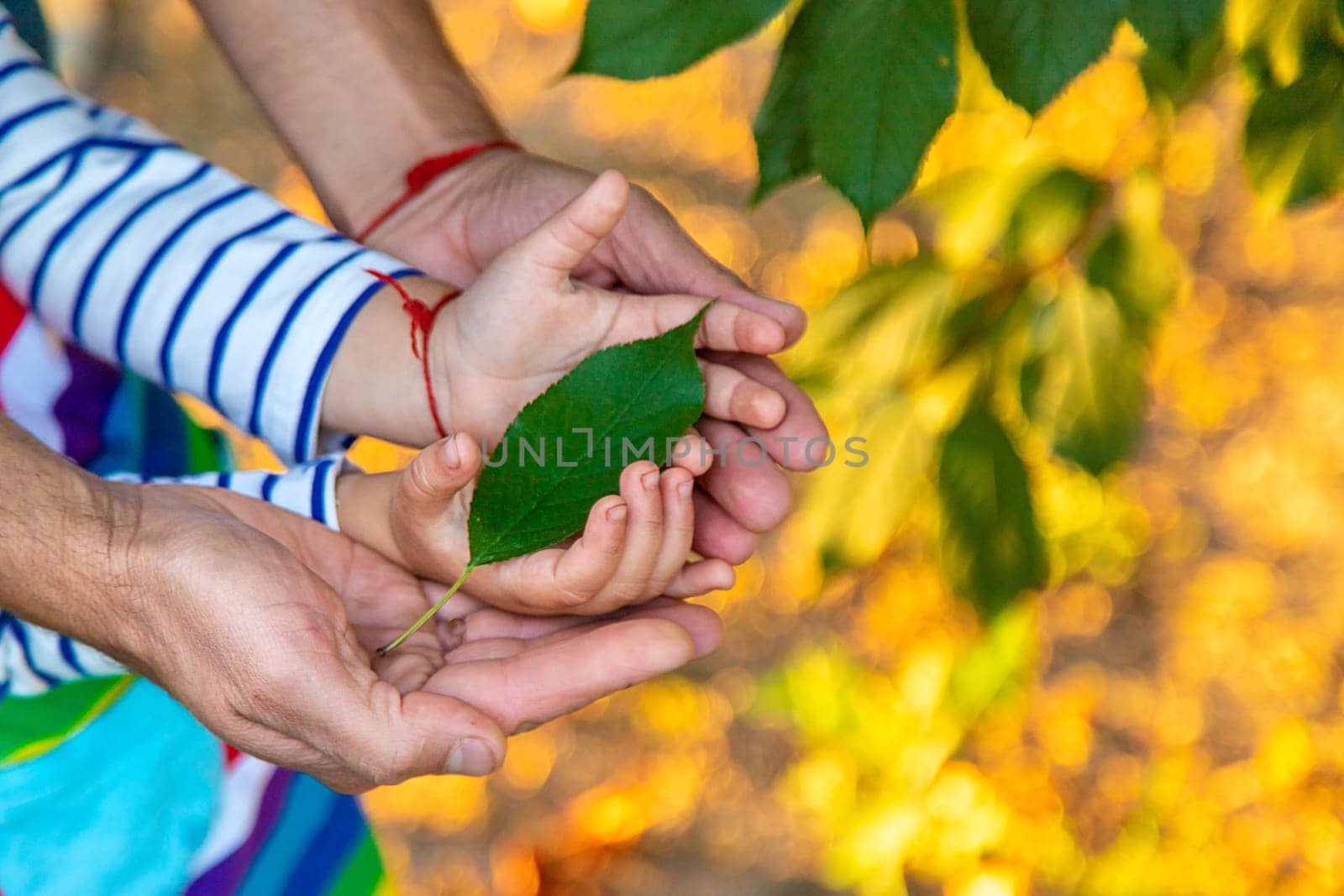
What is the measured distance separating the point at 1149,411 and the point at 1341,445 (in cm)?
19

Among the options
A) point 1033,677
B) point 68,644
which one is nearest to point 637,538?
point 68,644

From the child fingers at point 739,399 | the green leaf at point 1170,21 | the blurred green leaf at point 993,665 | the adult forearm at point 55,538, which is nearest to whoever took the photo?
the green leaf at point 1170,21

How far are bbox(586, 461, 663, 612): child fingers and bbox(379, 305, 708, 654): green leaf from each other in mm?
30

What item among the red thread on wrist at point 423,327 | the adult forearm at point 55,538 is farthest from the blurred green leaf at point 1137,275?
the adult forearm at point 55,538

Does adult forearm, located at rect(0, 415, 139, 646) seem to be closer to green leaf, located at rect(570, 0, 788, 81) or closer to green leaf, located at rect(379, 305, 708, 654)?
green leaf, located at rect(379, 305, 708, 654)

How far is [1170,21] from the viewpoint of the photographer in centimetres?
42

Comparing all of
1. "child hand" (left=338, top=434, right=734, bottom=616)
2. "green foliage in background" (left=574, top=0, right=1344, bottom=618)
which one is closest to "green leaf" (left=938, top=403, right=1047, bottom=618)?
"green foliage in background" (left=574, top=0, right=1344, bottom=618)

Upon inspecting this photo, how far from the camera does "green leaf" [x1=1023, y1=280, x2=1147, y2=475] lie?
2.48 feet

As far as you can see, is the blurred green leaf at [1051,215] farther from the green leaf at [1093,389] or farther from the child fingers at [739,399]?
the child fingers at [739,399]

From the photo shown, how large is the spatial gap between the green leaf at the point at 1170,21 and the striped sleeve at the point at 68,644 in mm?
496

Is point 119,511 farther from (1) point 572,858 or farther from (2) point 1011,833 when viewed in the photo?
(2) point 1011,833

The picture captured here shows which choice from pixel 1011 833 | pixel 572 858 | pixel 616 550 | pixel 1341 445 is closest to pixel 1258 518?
pixel 1341 445

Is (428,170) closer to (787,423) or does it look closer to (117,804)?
(787,423)

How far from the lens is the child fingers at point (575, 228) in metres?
0.56
